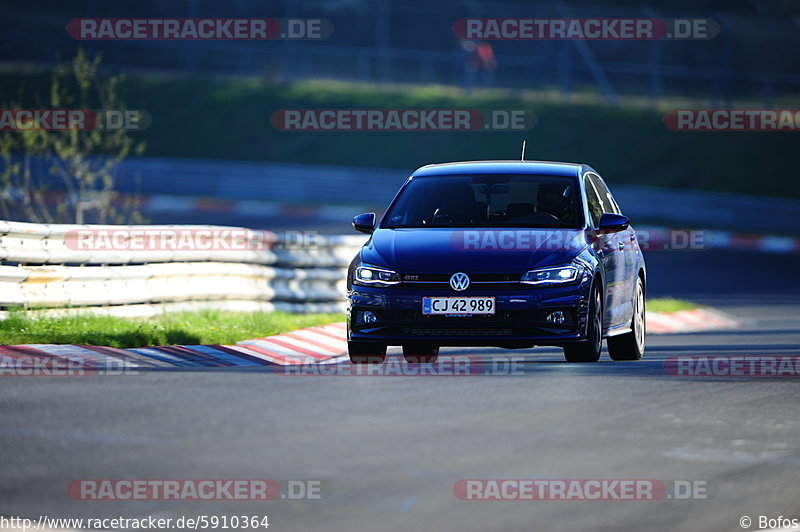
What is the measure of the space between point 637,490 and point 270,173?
31928 millimetres

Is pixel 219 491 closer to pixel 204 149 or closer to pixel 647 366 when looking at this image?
pixel 647 366

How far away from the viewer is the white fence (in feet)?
44.3

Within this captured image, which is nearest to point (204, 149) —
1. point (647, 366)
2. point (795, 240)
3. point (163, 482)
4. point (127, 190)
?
point (127, 190)

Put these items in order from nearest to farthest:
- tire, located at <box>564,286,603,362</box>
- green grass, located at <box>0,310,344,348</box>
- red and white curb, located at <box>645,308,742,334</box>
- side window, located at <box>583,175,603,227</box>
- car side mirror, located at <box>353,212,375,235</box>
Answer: tire, located at <box>564,286,603,362</box> → car side mirror, located at <box>353,212,375,235</box> → side window, located at <box>583,175,603,227</box> → green grass, located at <box>0,310,344,348</box> → red and white curb, located at <box>645,308,742,334</box>

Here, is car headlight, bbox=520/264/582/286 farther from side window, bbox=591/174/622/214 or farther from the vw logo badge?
side window, bbox=591/174/622/214

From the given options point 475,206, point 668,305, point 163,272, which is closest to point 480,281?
point 475,206

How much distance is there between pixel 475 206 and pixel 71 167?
11914 mm

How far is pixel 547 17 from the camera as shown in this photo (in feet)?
126

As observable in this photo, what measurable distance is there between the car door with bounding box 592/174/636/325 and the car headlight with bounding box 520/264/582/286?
1244 mm

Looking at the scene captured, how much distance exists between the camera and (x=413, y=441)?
7926 mm

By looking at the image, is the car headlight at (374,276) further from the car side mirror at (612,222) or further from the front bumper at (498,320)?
the car side mirror at (612,222)

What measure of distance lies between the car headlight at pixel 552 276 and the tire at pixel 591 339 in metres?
0.23

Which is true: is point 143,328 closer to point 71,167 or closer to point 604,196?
point 604,196

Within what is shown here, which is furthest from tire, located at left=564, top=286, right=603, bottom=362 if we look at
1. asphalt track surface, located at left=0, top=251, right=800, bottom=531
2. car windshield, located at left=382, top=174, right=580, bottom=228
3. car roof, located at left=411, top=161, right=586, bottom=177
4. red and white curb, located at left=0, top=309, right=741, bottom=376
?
red and white curb, located at left=0, top=309, right=741, bottom=376
